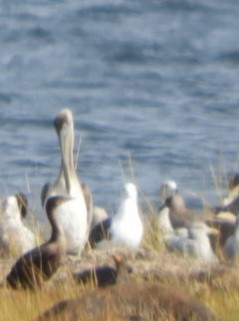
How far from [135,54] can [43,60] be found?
1789mm

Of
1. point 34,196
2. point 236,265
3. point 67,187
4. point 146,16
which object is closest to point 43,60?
point 146,16

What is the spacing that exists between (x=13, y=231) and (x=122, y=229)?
879 millimetres

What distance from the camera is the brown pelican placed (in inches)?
466

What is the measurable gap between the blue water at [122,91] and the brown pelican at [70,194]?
55.8 inches

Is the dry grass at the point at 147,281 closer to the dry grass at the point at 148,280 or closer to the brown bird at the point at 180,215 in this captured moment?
the dry grass at the point at 148,280

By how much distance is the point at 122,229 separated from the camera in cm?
1184

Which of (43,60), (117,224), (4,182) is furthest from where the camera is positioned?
(43,60)

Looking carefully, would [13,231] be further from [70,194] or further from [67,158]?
[67,158]

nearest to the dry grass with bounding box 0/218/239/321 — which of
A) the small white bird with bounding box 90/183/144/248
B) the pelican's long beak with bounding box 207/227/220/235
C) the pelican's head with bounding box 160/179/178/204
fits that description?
the small white bird with bounding box 90/183/144/248

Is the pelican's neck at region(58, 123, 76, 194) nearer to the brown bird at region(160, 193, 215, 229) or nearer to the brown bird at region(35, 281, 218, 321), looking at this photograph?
the brown bird at region(160, 193, 215, 229)

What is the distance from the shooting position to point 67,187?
12547 millimetres

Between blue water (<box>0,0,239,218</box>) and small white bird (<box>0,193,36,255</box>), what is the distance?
2.14m

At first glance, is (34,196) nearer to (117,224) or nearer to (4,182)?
(4,182)

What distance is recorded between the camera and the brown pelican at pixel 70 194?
38.8 ft
